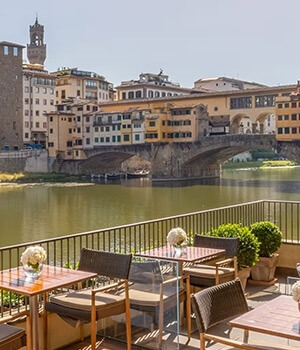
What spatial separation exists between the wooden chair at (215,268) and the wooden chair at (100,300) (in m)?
1.14

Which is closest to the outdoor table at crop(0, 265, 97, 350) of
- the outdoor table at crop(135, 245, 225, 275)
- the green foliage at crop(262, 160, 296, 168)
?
the outdoor table at crop(135, 245, 225, 275)

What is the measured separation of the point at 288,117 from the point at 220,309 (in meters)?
45.8

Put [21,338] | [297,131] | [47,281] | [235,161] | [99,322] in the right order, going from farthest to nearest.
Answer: [235,161]
[297,131]
[99,322]
[47,281]
[21,338]

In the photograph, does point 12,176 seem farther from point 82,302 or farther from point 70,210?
point 82,302

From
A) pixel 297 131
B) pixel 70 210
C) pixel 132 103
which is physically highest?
pixel 132 103

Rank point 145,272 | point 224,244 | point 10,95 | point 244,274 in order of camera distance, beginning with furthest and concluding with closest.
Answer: point 10,95
point 244,274
point 224,244
point 145,272

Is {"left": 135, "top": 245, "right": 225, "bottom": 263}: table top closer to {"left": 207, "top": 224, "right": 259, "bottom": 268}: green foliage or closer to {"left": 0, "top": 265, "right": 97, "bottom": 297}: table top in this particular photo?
{"left": 0, "top": 265, "right": 97, "bottom": 297}: table top

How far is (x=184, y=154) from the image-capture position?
2170 inches

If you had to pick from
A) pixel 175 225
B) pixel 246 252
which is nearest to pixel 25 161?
pixel 175 225

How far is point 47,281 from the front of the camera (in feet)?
14.1

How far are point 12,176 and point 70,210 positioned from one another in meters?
24.6

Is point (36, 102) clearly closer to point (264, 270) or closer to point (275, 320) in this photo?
point (264, 270)

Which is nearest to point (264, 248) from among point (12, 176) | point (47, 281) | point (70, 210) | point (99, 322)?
point (99, 322)

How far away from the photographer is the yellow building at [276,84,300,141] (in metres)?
47.4
